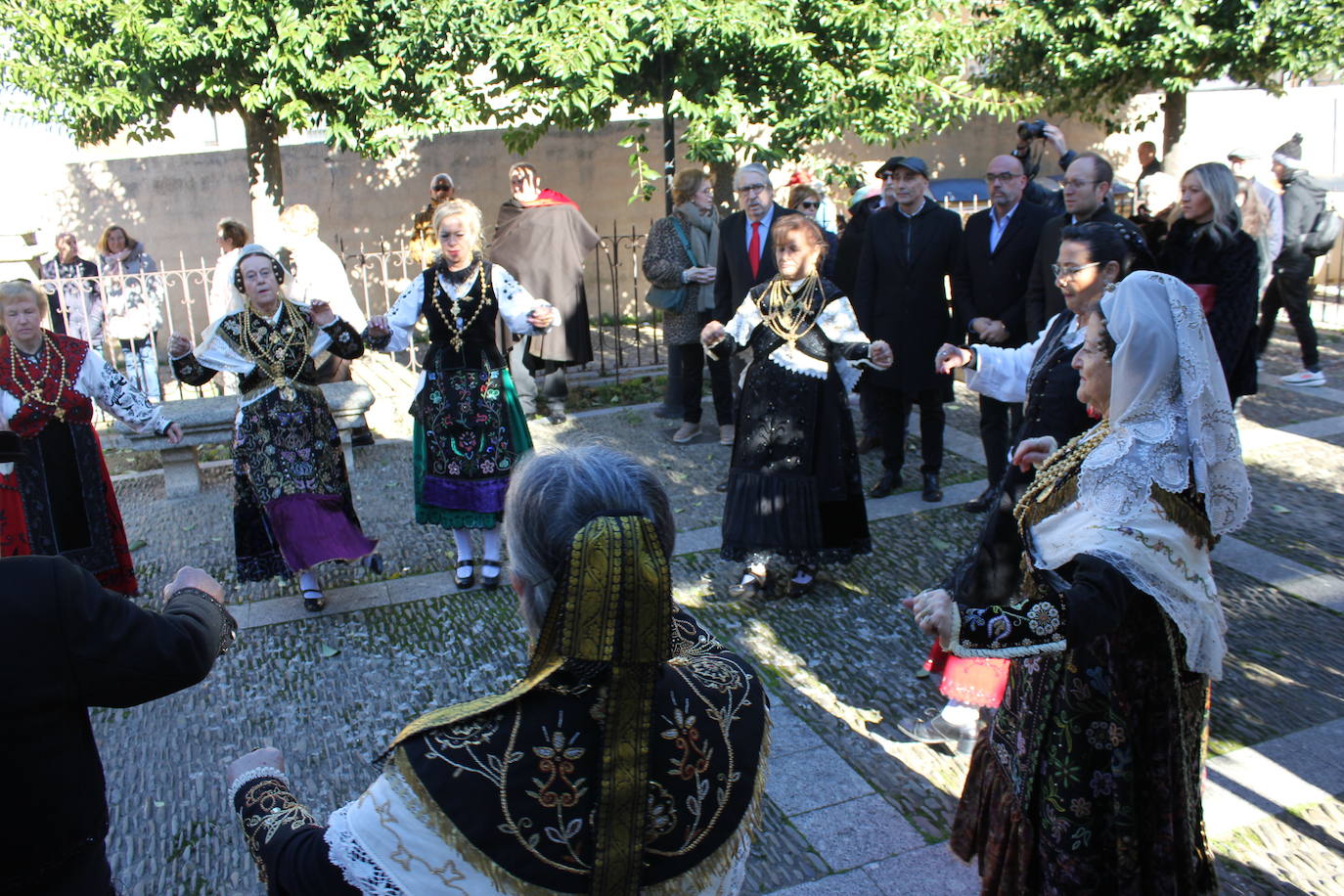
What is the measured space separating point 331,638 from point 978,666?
2.99 m

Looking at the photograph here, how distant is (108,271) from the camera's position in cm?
985

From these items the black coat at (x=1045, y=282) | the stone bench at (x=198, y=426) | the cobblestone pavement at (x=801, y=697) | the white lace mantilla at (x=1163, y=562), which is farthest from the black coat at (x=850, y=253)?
the white lace mantilla at (x=1163, y=562)

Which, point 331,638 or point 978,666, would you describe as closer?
point 978,666

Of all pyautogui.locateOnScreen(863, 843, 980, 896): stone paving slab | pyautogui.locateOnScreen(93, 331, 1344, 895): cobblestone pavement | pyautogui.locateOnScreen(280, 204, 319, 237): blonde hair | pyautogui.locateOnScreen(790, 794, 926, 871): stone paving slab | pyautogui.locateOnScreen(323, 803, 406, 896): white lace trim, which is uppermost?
pyautogui.locateOnScreen(280, 204, 319, 237): blonde hair

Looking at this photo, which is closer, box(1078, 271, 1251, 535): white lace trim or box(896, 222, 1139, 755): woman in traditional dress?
box(1078, 271, 1251, 535): white lace trim

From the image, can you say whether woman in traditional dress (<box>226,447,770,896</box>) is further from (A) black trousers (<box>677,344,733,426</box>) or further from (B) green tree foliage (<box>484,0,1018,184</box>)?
(B) green tree foliage (<box>484,0,1018,184</box>)

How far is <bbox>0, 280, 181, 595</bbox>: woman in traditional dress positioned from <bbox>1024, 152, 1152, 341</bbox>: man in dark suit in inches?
179

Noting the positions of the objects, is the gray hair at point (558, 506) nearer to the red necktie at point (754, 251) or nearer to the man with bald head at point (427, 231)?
the red necktie at point (754, 251)

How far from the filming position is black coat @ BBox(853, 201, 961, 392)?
6473 mm

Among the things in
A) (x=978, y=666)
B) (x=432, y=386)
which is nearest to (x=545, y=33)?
(x=432, y=386)

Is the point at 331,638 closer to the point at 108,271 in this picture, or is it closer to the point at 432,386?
the point at 432,386

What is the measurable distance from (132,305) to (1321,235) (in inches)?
416

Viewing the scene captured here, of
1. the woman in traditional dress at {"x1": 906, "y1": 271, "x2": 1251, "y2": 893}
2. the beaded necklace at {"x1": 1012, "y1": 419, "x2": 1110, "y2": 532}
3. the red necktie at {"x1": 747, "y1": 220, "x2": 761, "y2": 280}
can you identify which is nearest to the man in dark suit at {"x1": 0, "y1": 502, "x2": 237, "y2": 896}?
the woman in traditional dress at {"x1": 906, "y1": 271, "x2": 1251, "y2": 893}

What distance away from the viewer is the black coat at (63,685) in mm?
1849
